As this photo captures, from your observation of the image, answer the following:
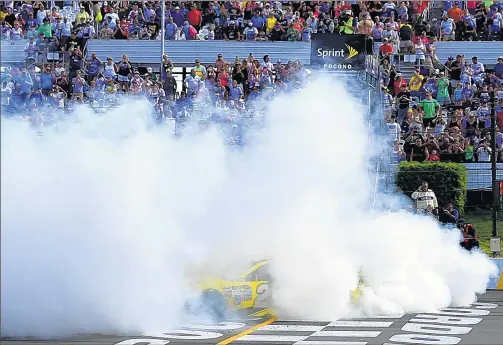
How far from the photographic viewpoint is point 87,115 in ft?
47.4

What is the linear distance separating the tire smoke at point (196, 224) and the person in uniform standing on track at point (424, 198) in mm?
3150

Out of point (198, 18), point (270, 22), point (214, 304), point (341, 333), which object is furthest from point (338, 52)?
point (198, 18)

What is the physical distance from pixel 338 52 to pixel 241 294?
6.64m

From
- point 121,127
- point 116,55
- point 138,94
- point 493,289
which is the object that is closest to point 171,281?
point 121,127

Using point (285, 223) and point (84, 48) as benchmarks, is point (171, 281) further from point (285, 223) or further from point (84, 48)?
point (84, 48)

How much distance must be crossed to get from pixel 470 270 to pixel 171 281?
20.3 feet

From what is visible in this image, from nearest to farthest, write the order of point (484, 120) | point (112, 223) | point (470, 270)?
1. point (112, 223)
2. point (470, 270)
3. point (484, 120)

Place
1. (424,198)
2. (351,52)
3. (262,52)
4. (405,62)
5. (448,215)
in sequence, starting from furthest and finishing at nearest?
(262,52), (405,62), (424,198), (448,215), (351,52)

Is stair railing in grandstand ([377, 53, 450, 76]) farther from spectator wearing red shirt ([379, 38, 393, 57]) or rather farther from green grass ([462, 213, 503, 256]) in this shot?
green grass ([462, 213, 503, 256])

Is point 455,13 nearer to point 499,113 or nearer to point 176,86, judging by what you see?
point 499,113

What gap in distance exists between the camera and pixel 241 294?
16.1m

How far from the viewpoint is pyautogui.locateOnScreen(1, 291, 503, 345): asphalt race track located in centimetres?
1370

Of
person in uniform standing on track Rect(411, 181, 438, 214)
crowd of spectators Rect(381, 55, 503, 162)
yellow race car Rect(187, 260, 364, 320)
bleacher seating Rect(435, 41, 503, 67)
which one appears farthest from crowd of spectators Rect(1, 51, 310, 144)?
yellow race car Rect(187, 260, 364, 320)

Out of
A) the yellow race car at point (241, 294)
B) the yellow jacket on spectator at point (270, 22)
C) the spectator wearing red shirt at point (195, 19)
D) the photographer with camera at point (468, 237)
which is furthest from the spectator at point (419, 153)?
the spectator wearing red shirt at point (195, 19)
